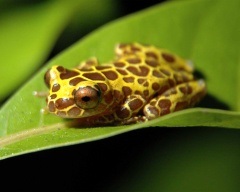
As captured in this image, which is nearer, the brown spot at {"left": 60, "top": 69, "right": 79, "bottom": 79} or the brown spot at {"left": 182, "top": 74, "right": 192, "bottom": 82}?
the brown spot at {"left": 60, "top": 69, "right": 79, "bottom": 79}

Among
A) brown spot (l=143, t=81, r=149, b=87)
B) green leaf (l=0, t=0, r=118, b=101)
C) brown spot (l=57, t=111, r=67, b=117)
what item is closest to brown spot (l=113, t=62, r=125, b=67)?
brown spot (l=143, t=81, r=149, b=87)

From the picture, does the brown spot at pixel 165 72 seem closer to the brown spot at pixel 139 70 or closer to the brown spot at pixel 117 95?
the brown spot at pixel 139 70

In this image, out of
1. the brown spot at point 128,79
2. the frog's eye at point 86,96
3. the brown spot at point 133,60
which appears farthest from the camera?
the brown spot at point 133,60

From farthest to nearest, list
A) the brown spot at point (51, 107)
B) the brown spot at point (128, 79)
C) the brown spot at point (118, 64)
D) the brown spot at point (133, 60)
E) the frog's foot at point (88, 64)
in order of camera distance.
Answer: the brown spot at point (133, 60)
the brown spot at point (118, 64)
the brown spot at point (128, 79)
the frog's foot at point (88, 64)
the brown spot at point (51, 107)

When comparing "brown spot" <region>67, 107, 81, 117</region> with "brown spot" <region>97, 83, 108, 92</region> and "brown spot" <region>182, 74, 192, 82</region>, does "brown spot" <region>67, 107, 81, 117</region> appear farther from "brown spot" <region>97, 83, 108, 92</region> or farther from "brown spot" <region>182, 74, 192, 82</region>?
"brown spot" <region>182, 74, 192, 82</region>

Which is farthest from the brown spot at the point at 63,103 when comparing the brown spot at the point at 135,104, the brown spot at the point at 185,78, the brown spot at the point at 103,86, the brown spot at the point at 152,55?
the brown spot at the point at 185,78

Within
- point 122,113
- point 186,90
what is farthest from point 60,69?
point 186,90

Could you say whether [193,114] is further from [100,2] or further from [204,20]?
[100,2]
